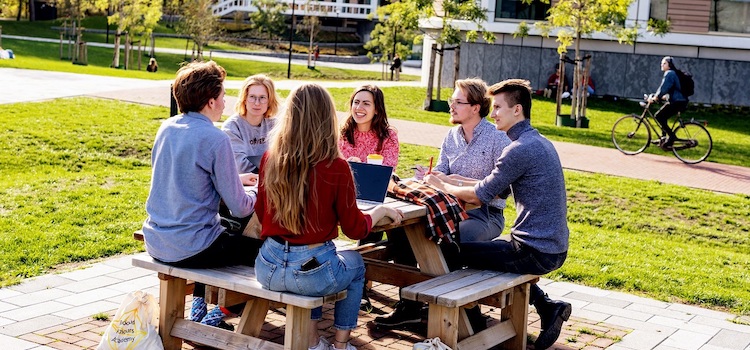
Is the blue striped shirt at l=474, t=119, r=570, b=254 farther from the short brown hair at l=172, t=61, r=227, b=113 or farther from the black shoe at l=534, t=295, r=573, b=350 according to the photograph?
the short brown hair at l=172, t=61, r=227, b=113

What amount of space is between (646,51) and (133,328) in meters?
25.3

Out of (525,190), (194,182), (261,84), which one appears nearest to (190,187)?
(194,182)

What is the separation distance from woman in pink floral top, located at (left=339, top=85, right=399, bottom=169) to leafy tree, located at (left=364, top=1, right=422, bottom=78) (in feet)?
51.2

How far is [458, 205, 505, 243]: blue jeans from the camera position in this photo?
21.6 ft

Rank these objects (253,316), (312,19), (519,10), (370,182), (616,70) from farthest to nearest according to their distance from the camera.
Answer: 1. (312,19)
2. (519,10)
3. (616,70)
4. (370,182)
5. (253,316)

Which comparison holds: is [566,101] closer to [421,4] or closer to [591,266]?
[421,4]

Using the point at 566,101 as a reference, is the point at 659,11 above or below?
above

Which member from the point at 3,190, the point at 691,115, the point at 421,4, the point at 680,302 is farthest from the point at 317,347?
the point at 691,115

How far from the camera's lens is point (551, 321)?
21.0ft

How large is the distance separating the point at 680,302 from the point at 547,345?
2.16 meters

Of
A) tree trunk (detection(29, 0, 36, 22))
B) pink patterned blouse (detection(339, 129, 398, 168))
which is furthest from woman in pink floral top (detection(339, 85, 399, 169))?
tree trunk (detection(29, 0, 36, 22))

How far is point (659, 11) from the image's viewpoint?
28.9m

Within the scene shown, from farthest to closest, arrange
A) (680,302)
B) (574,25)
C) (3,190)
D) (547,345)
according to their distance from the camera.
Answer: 1. (574,25)
2. (3,190)
3. (680,302)
4. (547,345)

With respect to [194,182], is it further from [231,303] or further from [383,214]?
[383,214]
